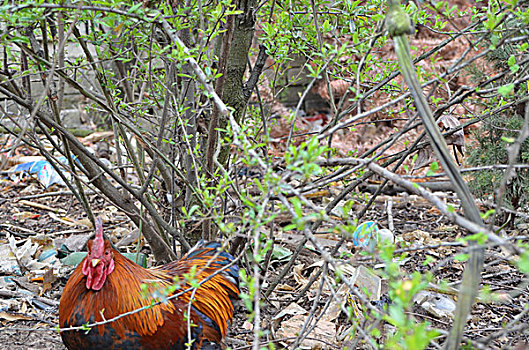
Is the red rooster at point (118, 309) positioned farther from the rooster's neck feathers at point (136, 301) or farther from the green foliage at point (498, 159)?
the green foliage at point (498, 159)

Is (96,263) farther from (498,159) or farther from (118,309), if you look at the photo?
(498,159)

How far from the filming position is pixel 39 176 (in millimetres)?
5910

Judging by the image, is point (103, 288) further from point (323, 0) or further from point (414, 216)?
point (414, 216)

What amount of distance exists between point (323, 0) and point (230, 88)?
72 cm

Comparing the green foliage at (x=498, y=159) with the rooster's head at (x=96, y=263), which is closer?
the rooster's head at (x=96, y=263)

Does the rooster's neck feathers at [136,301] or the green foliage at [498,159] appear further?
the green foliage at [498,159]

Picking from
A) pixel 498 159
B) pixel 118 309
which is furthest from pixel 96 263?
pixel 498 159

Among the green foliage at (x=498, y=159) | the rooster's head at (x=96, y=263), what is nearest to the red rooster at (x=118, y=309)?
the rooster's head at (x=96, y=263)

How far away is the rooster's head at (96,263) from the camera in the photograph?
8.04 feet

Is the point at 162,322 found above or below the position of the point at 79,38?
below

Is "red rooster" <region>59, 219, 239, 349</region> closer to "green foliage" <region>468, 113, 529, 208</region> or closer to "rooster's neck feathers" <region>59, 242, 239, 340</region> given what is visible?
"rooster's neck feathers" <region>59, 242, 239, 340</region>

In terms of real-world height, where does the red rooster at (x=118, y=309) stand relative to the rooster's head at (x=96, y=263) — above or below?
below

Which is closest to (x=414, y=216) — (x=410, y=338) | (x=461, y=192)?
(x=461, y=192)

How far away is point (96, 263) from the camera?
2443mm
